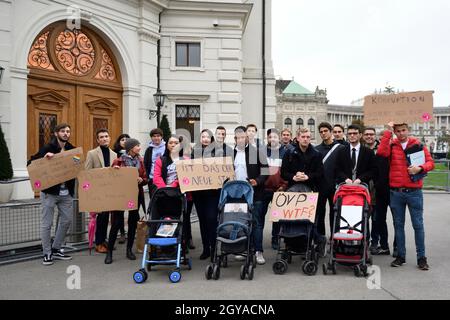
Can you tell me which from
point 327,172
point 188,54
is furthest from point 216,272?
point 188,54

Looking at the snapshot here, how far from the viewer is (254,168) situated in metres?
7.05

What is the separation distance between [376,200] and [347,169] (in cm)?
99

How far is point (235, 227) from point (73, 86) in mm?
10421

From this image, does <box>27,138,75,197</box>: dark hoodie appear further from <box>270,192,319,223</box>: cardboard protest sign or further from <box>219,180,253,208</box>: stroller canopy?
<box>270,192,319,223</box>: cardboard protest sign

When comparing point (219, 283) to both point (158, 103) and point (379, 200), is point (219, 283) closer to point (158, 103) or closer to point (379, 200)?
point (379, 200)

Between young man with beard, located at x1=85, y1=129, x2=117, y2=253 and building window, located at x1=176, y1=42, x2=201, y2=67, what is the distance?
11.4 meters

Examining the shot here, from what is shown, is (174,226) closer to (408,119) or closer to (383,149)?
(383,149)

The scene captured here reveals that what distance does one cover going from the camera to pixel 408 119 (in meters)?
7.65

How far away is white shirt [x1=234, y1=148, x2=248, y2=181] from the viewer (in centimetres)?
712

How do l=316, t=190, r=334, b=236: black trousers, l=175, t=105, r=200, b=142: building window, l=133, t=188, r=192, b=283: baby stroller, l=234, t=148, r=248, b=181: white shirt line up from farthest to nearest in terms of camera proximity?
l=175, t=105, r=200, b=142: building window → l=316, t=190, r=334, b=236: black trousers → l=234, t=148, r=248, b=181: white shirt → l=133, t=188, r=192, b=283: baby stroller

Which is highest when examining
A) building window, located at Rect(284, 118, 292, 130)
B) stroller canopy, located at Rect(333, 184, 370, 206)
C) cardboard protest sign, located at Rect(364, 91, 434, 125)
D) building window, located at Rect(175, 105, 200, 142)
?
building window, located at Rect(284, 118, 292, 130)

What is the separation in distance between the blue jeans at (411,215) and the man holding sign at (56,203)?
520cm

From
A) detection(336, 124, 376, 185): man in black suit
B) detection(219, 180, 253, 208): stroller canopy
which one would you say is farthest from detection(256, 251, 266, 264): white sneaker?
detection(336, 124, 376, 185): man in black suit

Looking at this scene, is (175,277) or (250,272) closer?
(175,277)
